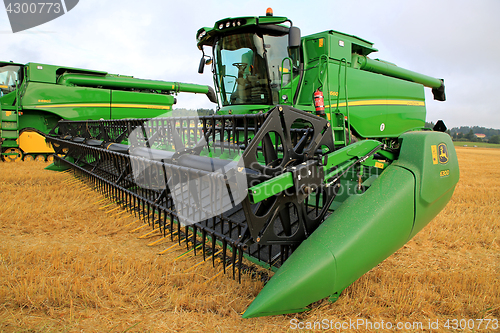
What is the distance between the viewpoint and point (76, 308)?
1.65 metres

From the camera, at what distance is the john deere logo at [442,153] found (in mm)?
2313

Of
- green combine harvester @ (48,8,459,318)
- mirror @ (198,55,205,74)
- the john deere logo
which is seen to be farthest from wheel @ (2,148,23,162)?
the john deere logo

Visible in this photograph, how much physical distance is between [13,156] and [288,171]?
29.0ft

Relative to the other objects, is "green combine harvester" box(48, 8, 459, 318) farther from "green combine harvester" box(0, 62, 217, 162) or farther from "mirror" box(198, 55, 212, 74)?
"green combine harvester" box(0, 62, 217, 162)

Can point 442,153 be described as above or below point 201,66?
below

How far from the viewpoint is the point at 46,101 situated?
762cm

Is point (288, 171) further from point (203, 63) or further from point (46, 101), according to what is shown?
point (46, 101)

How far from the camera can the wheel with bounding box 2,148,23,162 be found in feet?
25.1

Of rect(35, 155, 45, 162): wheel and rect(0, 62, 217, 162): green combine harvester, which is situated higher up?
rect(0, 62, 217, 162): green combine harvester

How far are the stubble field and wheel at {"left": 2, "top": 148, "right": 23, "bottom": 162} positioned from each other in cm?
603

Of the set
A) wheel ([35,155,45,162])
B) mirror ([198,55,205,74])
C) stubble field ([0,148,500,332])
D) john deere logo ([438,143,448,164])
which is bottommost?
stubble field ([0,148,500,332])

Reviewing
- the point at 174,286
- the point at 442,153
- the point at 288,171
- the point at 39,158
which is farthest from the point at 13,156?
the point at 442,153

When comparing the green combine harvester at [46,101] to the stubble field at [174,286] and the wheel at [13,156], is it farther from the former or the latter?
the stubble field at [174,286]

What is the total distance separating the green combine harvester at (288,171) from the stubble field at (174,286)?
0.55 feet
